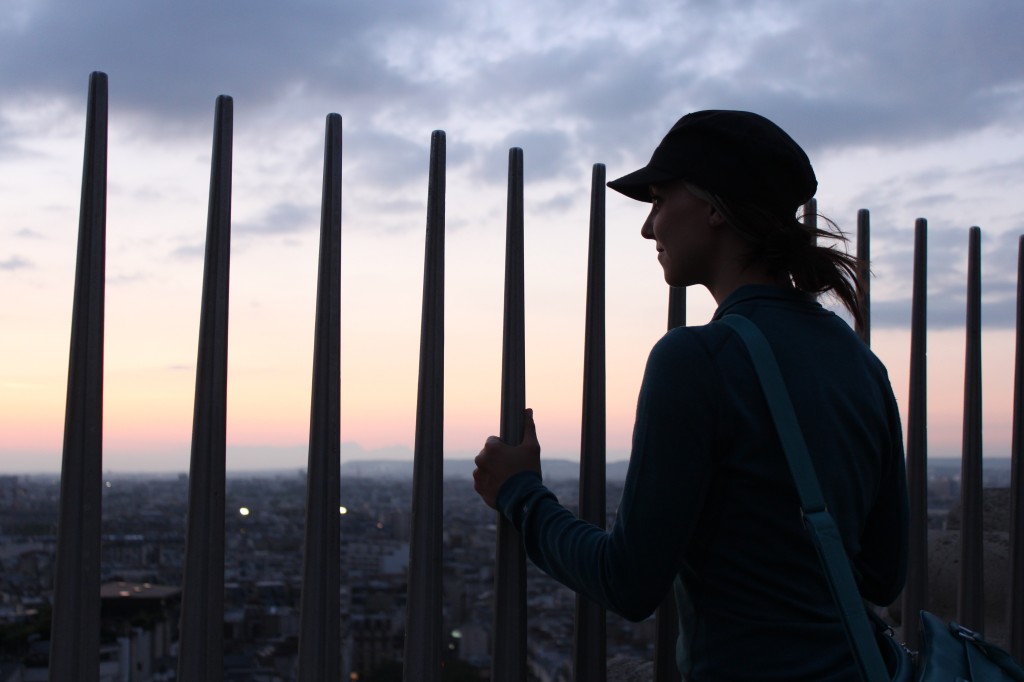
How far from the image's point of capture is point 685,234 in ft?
6.77

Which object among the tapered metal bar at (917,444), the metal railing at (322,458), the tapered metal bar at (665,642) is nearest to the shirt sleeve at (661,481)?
the metal railing at (322,458)

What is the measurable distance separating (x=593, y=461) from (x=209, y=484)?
123cm

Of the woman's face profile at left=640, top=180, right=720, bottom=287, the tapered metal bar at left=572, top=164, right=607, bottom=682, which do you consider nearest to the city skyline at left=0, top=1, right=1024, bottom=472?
the tapered metal bar at left=572, top=164, right=607, bottom=682

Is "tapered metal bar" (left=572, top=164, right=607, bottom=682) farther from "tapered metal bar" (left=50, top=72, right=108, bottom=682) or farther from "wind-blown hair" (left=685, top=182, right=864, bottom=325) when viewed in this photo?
"tapered metal bar" (left=50, top=72, right=108, bottom=682)

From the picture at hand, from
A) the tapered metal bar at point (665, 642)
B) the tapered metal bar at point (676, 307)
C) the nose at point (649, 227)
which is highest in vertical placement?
the nose at point (649, 227)

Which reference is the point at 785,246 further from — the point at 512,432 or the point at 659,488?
the point at 512,432

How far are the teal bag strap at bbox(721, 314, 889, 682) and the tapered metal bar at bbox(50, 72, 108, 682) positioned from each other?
1647 mm

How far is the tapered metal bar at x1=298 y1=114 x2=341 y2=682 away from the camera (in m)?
2.75

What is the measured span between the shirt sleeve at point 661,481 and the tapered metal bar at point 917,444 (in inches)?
104

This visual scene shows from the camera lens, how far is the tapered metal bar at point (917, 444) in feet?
13.4

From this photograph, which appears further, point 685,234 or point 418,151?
point 418,151

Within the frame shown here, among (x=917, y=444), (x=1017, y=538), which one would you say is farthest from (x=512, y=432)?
(x=1017, y=538)

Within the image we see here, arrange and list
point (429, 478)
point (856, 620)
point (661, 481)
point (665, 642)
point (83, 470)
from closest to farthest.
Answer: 1. point (856, 620)
2. point (661, 481)
3. point (83, 470)
4. point (429, 478)
5. point (665, 642)

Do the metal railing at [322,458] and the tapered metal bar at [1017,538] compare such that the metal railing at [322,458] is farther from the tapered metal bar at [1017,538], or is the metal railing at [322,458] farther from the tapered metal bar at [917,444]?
the tapered metal bar at [1017,538]
